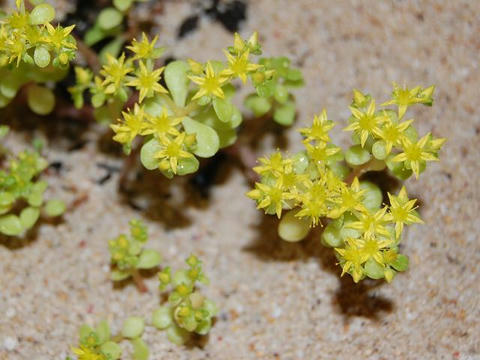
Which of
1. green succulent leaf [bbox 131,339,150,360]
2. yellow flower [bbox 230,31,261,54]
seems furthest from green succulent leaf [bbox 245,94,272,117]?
green succulent leaf [bbox 131,339,150,360]

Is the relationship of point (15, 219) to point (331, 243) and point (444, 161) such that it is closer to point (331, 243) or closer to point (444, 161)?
point (331, 243)

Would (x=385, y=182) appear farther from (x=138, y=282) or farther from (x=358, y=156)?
(x=138, y=282)

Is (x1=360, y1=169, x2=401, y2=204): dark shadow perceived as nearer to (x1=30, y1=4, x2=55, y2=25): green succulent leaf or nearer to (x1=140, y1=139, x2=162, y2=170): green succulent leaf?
(x1=140, y1=139, x2=162, y2=170): green succulent leaf

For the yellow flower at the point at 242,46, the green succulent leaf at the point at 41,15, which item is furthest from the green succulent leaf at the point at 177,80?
the green succulent leaf at the point at 41,15

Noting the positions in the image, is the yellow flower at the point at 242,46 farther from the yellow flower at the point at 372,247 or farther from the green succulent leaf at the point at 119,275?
the green succulent leaf at the point at 119,275

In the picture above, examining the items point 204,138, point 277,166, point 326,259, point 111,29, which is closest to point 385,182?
point 326,259
